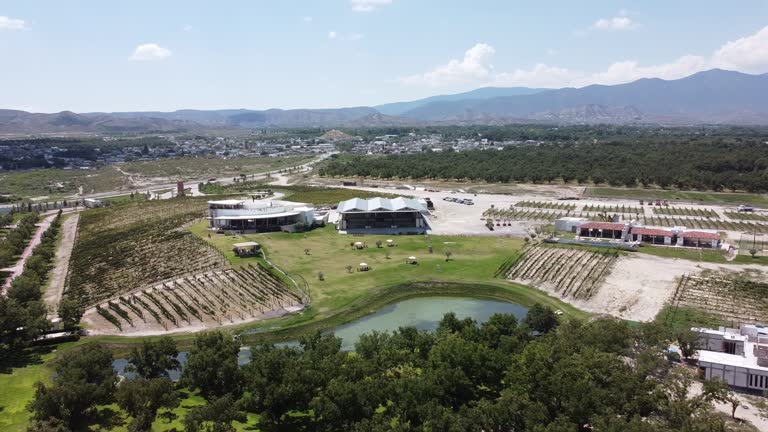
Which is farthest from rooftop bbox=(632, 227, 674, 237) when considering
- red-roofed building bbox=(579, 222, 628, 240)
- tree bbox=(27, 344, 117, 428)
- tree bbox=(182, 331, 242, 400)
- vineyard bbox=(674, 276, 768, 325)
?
tree bbox=(27, 344, 117, 428)

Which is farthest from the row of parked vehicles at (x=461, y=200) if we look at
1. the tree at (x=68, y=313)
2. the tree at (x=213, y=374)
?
the tree at (x=213, y=374)

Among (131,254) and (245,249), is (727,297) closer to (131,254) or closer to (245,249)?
(245,249)

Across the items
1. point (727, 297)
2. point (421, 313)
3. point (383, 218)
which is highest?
point (383, 218)

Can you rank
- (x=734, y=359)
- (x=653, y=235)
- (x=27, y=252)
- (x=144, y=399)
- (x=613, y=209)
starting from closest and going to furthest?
(x=144, y=399) → (x=734, y=359) → (x=653, y=235) → (x=27, y=252) → (x=613, y=209)

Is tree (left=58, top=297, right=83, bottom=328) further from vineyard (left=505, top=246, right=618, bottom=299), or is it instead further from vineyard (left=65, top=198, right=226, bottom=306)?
vineyard (left=505, top=246, right=618, bottom=299)

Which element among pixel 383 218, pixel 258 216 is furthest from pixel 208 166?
pixel 383 218

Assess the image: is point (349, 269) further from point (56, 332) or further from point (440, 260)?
point (56, 332)

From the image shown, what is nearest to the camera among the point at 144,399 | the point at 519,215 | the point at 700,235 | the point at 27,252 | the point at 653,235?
the point at 144,399
